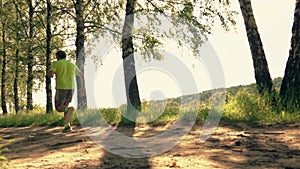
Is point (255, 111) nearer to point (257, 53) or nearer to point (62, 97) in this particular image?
point (257, 53)

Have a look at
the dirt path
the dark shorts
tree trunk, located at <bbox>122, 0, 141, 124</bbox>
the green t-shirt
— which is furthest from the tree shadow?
tree trunk, located at <bbox>122, 0, 141, 124</bbox>

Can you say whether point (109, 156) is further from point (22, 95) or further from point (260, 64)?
point (22, 95)

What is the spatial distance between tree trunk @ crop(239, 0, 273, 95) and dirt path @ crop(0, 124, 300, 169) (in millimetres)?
3173

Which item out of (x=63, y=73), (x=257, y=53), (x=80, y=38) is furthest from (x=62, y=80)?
(x=80, y=38)

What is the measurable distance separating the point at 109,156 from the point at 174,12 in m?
10.4

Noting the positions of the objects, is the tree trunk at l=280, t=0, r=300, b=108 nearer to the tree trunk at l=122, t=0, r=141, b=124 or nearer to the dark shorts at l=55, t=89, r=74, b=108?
the tree trunk at l=122, t=0, r=141, b=124

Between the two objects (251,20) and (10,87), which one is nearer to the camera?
(251,20)

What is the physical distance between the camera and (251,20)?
35.9ft

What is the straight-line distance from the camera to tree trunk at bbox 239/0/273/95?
10594 millimetres

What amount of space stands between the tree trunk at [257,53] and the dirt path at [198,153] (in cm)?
317

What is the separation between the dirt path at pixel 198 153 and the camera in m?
4.88

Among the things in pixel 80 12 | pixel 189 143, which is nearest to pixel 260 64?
pixel 189 143

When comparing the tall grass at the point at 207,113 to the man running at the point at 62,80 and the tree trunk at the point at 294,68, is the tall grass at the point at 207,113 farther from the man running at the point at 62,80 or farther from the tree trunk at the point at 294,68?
the man running at the point at 62,80

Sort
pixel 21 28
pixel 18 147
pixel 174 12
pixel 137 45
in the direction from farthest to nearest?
pixel 21 28
pixel 137 45
pixel 174 12
pixel 18 147
